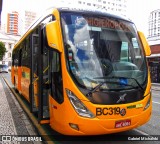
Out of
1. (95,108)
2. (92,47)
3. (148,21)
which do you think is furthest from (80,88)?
(148,21)

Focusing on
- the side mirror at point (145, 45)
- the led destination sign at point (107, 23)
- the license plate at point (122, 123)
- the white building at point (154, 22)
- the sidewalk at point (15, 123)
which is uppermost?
the white building at point (154, 22)

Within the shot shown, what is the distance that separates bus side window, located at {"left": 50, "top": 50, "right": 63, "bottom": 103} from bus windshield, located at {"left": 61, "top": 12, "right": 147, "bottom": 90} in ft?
0.95

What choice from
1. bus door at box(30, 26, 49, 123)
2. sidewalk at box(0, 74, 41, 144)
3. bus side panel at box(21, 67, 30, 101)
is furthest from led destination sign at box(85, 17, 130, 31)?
bus side panel at box(21, 67, 30, 101)

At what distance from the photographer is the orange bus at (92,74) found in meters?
4.80

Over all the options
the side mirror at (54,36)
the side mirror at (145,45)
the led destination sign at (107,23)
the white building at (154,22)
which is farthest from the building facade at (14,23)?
the side mirror at (54,36)

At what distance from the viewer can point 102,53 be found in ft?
17.2

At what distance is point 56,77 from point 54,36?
0.84 m

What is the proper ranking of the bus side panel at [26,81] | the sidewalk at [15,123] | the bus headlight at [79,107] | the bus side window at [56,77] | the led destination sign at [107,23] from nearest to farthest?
1. the bus headlight at [79,107]
2. the bus side window at [56,77]
3. the led destination sign at [107,23]
4. the sidewalk at [15,123]
5. the bus side panel at [26,81]

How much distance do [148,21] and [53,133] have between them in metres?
72.1

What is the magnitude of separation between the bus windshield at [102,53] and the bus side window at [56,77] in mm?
288

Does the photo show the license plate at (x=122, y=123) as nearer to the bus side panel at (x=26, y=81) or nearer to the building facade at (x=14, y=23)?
the bus side panel at (x=26, y=81)

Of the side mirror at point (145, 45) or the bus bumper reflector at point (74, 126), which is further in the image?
the side mirror at point (145, 45)

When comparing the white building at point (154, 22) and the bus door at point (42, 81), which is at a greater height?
the white building at point (154, 22)

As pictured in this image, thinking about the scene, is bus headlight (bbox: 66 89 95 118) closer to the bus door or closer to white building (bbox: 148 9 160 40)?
the bus door
